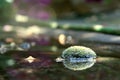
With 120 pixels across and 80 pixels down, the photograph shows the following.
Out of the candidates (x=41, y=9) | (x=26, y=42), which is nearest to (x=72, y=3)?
(x=41, y=9)

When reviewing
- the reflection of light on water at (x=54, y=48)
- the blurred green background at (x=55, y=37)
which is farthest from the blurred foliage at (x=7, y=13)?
the reflection of light on water at (x=54, y=48)

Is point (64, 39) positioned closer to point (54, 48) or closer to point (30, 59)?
point (54, 48)

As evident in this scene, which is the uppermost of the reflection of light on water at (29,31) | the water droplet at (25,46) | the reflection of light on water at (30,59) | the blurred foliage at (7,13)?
the blurred foliage at (7,13)

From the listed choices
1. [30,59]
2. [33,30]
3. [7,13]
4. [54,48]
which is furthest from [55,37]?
[30,59]

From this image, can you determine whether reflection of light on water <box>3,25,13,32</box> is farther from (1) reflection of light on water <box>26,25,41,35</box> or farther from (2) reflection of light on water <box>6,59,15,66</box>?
(2) reflection of light on water <box>6,59,15,66</box>

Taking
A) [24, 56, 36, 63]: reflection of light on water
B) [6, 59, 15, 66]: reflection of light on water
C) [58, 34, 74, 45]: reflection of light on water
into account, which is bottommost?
[6, 59, 15, 66]: reflection of light on water

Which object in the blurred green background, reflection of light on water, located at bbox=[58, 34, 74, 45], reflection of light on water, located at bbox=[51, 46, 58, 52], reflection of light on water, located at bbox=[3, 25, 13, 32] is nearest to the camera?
the blurred green background

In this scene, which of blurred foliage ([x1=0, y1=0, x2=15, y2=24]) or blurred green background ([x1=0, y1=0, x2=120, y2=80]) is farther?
blurred foliage ([x1=0, y1=0, x2=15, y2=24])

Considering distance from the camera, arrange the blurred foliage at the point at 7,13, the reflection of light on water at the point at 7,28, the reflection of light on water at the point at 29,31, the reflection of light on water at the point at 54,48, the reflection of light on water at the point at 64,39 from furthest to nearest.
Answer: the blurred foliage at the point at 7,13
the reflection of light on water at the point at 7,28
the reflection of light on water at the point at 29,31
the reflection of light on water at the point at 64,39
the reflection of light on water at the point at 54,48

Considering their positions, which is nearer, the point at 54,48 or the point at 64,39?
the point at 54,48

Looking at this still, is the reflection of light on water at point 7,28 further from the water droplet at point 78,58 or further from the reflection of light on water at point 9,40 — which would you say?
the water droplet at point 78,58

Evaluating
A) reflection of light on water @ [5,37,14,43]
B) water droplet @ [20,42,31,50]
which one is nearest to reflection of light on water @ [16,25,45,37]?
reflection of light on water @ [5,37,14,43]
